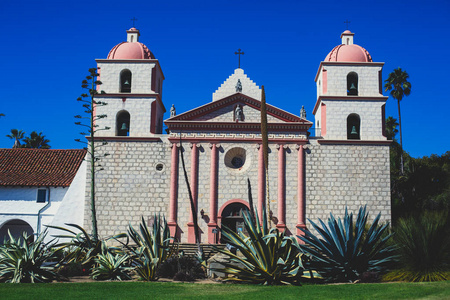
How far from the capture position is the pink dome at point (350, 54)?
89.4 ft

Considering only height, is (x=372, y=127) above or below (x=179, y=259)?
above

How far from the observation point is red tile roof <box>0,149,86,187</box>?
28.6 meters

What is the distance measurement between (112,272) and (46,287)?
2729mm

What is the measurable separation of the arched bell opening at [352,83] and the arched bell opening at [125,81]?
40.1ft

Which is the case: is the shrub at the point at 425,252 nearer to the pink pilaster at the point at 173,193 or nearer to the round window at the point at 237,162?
the round window at the point at 237,162

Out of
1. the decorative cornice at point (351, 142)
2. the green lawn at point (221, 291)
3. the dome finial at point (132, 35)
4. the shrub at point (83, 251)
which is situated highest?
the dome finial at point (132, 35)

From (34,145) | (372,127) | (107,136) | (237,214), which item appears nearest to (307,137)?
(372,127)

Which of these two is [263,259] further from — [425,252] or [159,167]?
[159,167]

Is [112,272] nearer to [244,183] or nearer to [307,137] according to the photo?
[244,183]

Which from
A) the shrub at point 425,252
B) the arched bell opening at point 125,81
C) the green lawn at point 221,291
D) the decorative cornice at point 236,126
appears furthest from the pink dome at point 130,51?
the shrub at point 425,252

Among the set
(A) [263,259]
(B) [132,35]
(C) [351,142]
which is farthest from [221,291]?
(B) [132,35]

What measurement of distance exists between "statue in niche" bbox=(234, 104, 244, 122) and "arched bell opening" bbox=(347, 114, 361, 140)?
19.6 feet

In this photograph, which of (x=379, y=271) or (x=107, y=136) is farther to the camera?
(x=107, y=136)

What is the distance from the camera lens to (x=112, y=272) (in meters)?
17.0
